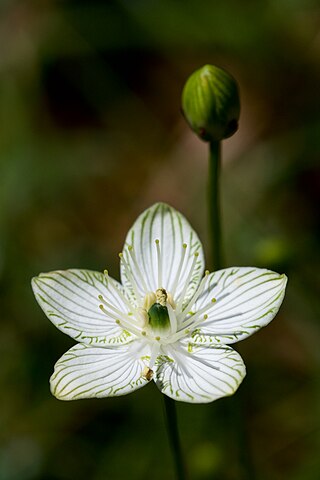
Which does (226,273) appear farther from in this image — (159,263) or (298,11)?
(298,11)

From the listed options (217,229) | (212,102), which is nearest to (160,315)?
(217,229)

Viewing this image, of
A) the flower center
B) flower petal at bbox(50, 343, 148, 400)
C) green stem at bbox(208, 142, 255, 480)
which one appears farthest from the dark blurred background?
flower petal at bbox(50, 343, 148, 400)

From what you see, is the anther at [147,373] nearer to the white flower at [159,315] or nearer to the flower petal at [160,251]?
the white flower at [159,315]

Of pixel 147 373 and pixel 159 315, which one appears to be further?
pixel 159 315

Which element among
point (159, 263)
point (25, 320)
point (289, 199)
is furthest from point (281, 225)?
point (159, 263)

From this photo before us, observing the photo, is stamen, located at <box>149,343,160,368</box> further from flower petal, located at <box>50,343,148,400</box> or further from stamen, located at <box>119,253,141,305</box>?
stamen, located at <box>119,253,141,305</box>

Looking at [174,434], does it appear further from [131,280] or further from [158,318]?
[131,280]
